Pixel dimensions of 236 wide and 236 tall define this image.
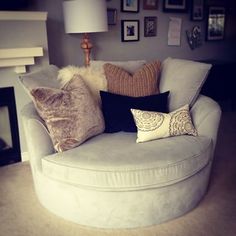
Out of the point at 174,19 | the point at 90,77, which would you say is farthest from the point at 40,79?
the point at 174,19

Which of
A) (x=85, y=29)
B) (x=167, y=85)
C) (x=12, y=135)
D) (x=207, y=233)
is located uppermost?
(x=85, y=29)

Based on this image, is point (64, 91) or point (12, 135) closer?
point (64, 91)

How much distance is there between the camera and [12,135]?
2.69 m

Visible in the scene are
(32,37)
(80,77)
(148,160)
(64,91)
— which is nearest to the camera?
(148,160)

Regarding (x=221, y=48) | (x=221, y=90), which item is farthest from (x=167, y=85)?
(x=221, y=48)

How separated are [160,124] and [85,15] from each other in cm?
125

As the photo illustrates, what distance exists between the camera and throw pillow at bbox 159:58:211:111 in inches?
83.9

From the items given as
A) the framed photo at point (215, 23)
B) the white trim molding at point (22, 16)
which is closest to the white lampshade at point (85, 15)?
the white trim molding at point (22, 16)

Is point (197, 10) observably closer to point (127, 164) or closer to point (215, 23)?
point (215, 23)

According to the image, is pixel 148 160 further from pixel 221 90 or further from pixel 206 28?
pixel 206 28

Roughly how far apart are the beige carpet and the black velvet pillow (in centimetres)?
66

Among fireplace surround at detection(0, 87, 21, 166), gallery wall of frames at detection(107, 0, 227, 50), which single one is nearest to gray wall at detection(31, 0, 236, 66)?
gallery wall of frames at detection(107, 0, 227, 50)

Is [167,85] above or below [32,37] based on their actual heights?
below

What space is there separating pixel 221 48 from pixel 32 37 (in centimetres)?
307
